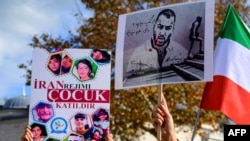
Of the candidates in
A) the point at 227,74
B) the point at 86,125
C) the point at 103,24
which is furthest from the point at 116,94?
the point at 86,125

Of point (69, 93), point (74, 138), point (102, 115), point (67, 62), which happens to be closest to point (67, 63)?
point (67, 62)

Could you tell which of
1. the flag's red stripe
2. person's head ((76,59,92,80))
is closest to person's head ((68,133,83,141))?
person's head ((76,59,92,80))

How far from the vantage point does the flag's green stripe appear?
7.21m

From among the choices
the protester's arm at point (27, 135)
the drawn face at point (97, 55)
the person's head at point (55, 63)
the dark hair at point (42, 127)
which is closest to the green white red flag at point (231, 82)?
the drawn face at point (97, 55)

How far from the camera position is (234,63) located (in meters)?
6.94

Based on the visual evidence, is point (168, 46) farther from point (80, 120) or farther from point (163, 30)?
point (80, 120)

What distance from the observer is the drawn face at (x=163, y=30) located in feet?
17.3

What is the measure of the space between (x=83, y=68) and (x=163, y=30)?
0.89m

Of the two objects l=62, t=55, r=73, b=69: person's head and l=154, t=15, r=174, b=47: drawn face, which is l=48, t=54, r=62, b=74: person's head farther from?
l=154, t=15, r=174, b=47: drawn face

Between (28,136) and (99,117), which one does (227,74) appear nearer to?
(99,117)

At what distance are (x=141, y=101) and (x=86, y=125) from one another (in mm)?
14335

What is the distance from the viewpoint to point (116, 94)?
2014cm

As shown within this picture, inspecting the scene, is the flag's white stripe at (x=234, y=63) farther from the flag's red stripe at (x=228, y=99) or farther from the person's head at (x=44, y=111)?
the person's head at (x=44, y=111)

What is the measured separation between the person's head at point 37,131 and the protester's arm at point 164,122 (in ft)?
4.17
